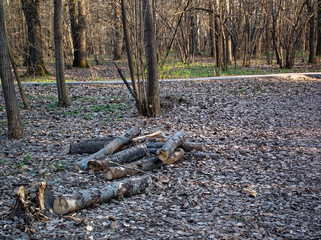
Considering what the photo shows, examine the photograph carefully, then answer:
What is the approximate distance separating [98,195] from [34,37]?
44.4ft

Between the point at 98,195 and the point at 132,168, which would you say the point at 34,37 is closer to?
the point at 132,168

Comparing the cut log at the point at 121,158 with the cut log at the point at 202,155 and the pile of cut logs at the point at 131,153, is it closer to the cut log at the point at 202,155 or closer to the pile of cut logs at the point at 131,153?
the pile of cut logs at the point at 131,153

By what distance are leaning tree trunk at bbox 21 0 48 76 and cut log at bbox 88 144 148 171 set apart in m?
11.7

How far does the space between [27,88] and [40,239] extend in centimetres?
1044

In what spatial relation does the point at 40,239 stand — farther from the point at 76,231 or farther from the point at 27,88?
the point at 27,88

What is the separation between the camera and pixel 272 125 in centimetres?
905

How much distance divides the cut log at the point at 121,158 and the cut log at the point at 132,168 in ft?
0.71

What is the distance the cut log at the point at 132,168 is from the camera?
5699 mm

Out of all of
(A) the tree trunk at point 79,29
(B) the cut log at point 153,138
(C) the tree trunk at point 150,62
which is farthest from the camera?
(A) the tree trunk at point 79,29

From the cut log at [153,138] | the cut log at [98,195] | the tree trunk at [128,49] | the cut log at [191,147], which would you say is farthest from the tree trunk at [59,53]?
the cut log at [98,195]

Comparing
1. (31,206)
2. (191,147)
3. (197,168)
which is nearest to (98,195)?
(31,206)

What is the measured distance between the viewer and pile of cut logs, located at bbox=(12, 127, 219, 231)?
14.7 ft


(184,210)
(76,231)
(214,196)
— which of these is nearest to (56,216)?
(76,231)

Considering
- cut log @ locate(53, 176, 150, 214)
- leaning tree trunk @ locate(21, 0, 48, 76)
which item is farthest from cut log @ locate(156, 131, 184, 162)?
leaning tree trunk @ locate(21, 0, 48, 76)
